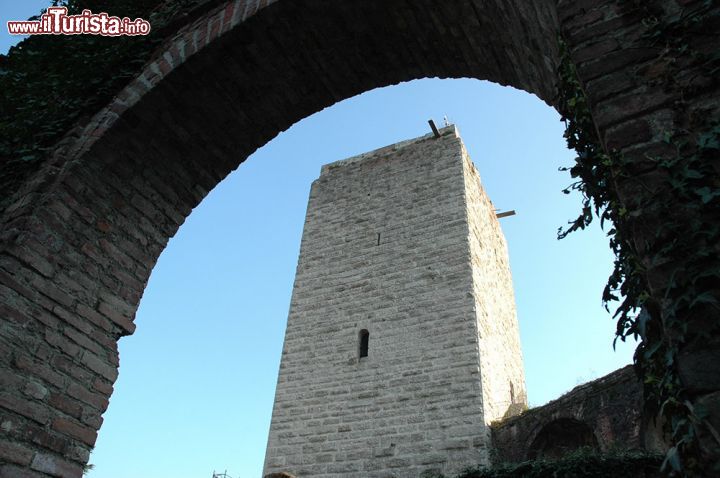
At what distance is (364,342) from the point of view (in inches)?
389

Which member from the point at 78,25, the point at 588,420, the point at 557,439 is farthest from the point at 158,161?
the point at 557,439

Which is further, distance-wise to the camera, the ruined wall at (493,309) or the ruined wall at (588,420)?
the ruined wall at (493,309)

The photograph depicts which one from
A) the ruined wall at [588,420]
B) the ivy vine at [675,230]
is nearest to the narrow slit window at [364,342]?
the ruined wall at [588,420]

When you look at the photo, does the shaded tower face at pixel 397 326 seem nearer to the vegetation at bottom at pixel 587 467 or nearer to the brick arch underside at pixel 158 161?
Answer: the vegetation at bottom at pixel 587 467

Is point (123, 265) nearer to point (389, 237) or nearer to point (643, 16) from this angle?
point (643, 16)

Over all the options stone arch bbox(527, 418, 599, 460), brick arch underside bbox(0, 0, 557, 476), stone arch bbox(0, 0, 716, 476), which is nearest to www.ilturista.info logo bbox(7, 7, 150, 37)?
stone arch bbox(0, 0, 716, 476)

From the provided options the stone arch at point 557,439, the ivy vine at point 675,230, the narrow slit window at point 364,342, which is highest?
the narrow slit window at point 364,342

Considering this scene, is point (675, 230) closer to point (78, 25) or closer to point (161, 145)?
point (161, 145)

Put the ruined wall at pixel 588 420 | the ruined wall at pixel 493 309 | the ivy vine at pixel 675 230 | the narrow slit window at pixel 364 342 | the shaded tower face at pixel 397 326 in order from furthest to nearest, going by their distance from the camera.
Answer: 1. the narrow slit window at pixel 364 342
2. the ruined wall at pixel 493 309
3. the shaded tower face at pixel 397 326
4. the ruined wall at pixel 588 420
5. the ivy vine at pixel 675 230

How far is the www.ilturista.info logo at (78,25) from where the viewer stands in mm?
4398

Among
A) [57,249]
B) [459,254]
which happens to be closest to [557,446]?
[459,254]

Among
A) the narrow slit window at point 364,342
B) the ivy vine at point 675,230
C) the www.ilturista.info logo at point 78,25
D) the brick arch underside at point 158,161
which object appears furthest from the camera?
the narrow slit window at point 364,342

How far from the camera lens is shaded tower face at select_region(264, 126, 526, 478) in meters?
8.27

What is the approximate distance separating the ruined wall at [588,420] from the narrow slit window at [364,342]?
8.51 ft
